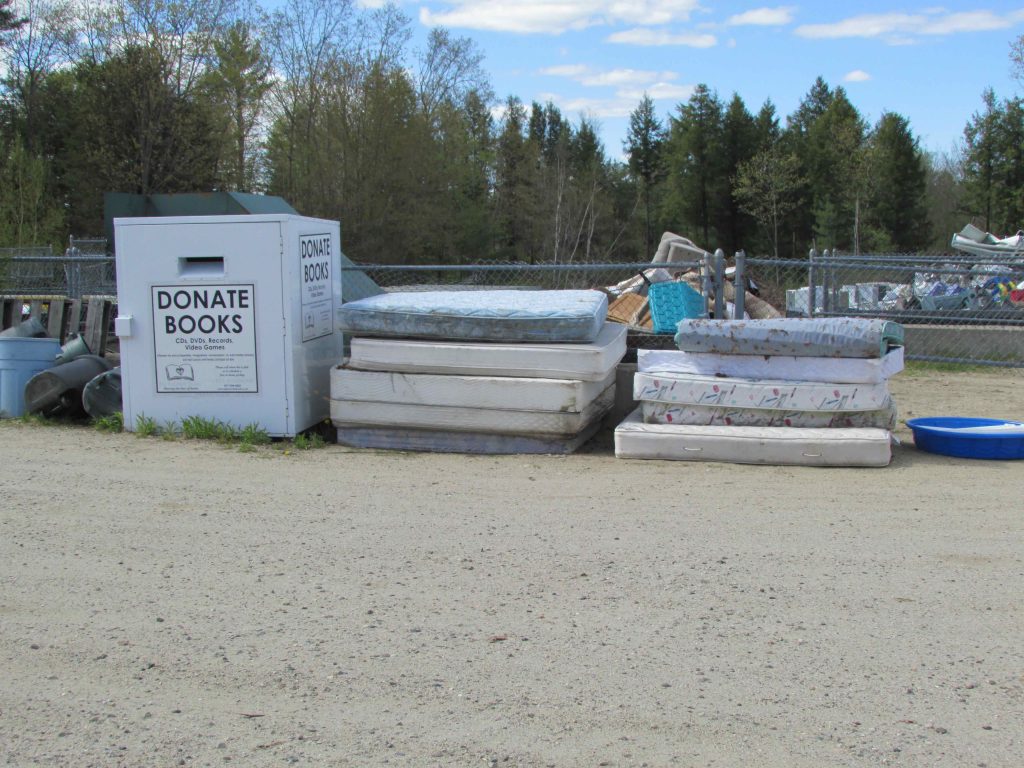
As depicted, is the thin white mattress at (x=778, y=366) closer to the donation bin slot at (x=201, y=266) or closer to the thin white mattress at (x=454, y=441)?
the thin white mattress at (x=454, y=441)

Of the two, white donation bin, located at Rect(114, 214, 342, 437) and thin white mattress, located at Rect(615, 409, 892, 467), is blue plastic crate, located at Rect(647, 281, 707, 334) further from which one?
white donation bin, located at Rect(114, 214, 342, 437)

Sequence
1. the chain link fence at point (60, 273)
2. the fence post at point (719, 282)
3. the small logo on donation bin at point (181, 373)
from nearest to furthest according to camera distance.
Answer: the small logo on donation bin at point (181, 373) < the fence post at point (719, 282) < the chain link fence at point (60, 273)

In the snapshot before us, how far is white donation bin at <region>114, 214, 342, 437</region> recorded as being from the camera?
8281 millimetres

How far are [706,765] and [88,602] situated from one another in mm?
2917

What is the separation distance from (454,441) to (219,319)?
220cm

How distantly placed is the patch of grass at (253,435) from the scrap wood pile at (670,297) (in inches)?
153

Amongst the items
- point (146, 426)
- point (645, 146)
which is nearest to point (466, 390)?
point (146, 426)

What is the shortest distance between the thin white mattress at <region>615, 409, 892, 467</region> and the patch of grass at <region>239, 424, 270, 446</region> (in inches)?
Result: 115

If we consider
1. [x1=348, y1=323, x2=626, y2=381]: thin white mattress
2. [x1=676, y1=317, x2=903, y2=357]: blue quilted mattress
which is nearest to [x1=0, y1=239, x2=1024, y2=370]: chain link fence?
[x1=676, y1=317, x2=903, y2=357]: blue quilted mattress

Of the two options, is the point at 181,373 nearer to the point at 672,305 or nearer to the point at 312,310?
the point at 312,310

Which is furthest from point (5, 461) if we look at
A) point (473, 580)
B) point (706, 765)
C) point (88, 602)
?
point (706, 765)

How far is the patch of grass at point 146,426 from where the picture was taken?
8617 millimetres

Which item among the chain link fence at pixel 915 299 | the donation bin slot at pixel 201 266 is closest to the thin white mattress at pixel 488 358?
the donation bin slot at pixel 201 266

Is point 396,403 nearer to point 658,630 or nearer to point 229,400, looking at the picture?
point 229,400
